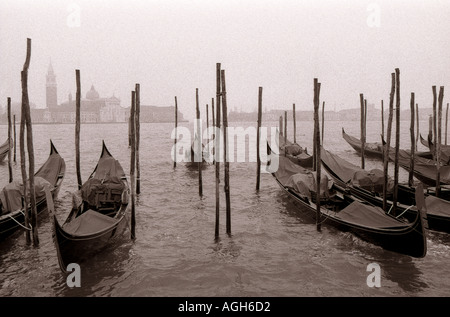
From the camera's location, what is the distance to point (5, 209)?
666 cm

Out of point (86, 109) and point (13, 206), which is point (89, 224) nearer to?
point (13, 206)

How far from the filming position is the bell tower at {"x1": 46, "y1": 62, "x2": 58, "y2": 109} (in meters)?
135

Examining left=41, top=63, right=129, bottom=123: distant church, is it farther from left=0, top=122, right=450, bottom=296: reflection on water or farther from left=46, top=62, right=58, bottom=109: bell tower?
left=0, top=122, right=450, bottom=296: reflection on water

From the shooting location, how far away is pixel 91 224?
596cm

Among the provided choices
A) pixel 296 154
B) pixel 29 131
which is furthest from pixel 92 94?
pixel 29 131

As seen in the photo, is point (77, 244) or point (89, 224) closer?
point (77, 244)

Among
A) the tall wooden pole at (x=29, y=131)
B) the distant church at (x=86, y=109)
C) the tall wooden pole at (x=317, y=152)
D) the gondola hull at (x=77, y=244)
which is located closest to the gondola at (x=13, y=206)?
the tall wooden pole at (x=29, y=131)

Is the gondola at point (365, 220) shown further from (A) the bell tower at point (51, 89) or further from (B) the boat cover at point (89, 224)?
(A) the bell tower at point (51, 89)

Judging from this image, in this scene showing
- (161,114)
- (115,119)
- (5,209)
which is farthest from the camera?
(161,114)

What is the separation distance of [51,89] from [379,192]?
148 meters

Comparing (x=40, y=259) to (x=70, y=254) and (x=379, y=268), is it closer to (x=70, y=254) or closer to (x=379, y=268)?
(x=70, y=254)

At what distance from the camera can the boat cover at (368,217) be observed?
19.7ft
